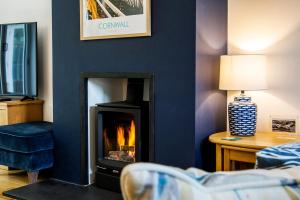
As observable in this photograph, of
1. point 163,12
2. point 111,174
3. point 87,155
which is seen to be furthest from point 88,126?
point 163,12

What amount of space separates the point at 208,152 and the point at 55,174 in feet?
5.07

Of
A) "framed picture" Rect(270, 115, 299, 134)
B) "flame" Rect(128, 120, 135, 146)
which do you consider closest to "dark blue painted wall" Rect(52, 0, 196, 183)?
"flame" Rect(128, 120, 135, 146)

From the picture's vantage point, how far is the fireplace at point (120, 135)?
2980 mm

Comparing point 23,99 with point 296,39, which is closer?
point 296,39

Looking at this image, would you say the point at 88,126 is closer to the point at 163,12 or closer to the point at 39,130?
the point at 39,130

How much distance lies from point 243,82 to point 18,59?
2512mm

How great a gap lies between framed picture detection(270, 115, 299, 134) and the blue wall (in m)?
0.67

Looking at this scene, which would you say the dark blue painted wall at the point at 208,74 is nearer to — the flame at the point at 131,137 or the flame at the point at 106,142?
the flame at the point at 131,137

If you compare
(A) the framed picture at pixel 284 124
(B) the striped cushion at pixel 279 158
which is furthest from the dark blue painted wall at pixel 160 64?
(B) the striped cushion at pixel 279 158

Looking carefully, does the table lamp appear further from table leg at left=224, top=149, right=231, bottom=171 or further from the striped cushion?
the striped cushion

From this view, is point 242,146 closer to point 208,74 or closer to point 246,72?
point 246,72

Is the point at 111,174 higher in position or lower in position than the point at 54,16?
lower

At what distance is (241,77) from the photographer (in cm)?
262

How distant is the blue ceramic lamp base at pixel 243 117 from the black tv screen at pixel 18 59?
2.20 meters
